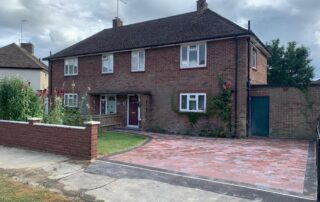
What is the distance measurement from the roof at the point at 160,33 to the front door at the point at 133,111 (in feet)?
10.9

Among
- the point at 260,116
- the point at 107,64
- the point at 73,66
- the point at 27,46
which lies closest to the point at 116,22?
the point at 73,66

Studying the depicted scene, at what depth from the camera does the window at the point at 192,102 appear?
1673 centimetres

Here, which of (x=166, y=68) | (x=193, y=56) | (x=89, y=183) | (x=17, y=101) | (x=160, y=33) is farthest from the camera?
(x=160, y=33)

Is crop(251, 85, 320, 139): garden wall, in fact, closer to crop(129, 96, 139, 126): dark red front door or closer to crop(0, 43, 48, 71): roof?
crop(129, 96, 139, 126): dark red front door

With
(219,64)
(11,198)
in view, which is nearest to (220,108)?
(219,64)

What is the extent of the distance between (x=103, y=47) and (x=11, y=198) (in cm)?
1686

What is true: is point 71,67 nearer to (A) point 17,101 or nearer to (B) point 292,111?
(A) point 17,101

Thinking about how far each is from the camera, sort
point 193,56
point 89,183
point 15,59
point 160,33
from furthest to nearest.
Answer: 1. point 15,59
2. point 160,33
3. point 193,56
4. point 89,183

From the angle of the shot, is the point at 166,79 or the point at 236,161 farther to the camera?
the point at 166,79

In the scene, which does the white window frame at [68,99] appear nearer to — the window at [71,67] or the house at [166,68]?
the house at [166,68]

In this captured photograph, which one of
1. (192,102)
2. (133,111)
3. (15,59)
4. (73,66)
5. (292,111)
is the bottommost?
(133,111)

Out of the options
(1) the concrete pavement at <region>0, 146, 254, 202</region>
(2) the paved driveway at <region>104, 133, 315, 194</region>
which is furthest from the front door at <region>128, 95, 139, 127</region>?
(1) the concrete pavement at <region>0, 146, 254, 202</region>

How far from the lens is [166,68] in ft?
59.6

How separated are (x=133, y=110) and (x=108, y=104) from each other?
227cm
